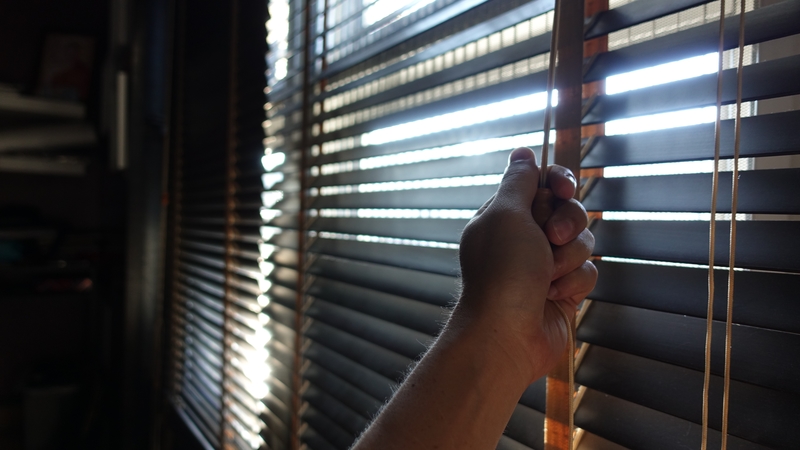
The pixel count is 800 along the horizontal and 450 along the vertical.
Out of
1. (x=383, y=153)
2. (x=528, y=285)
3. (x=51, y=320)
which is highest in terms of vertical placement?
(x=383, y=153)

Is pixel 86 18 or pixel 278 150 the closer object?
pixel 278 150

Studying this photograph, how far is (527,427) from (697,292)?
0.30 metres

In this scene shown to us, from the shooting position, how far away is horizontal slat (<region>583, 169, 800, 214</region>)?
1.53 ft

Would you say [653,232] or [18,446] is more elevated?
[653,232]

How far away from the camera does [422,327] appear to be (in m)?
0.87

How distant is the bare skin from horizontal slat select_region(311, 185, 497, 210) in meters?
0.25

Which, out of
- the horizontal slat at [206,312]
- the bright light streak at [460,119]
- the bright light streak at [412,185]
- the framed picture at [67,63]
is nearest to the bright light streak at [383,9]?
the bright light streak at [460,119]

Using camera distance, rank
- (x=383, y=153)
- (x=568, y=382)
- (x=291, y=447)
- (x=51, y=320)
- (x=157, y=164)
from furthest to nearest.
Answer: (x=51, y=320) → (x=157, y=164) → (x=291, y=447) → (x=383, y=153) → (x=568, y=382)

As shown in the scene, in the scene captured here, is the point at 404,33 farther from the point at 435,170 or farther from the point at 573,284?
the point at 573,284

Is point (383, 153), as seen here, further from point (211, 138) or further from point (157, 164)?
point (157, 164)

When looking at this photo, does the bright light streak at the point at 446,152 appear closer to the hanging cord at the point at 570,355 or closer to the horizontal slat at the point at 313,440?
the hanging cord at the point at 570,355

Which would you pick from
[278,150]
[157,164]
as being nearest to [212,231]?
[278,150]

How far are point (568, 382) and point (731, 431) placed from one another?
0.16 metres

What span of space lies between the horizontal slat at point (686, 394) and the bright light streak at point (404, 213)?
32 centimetres
